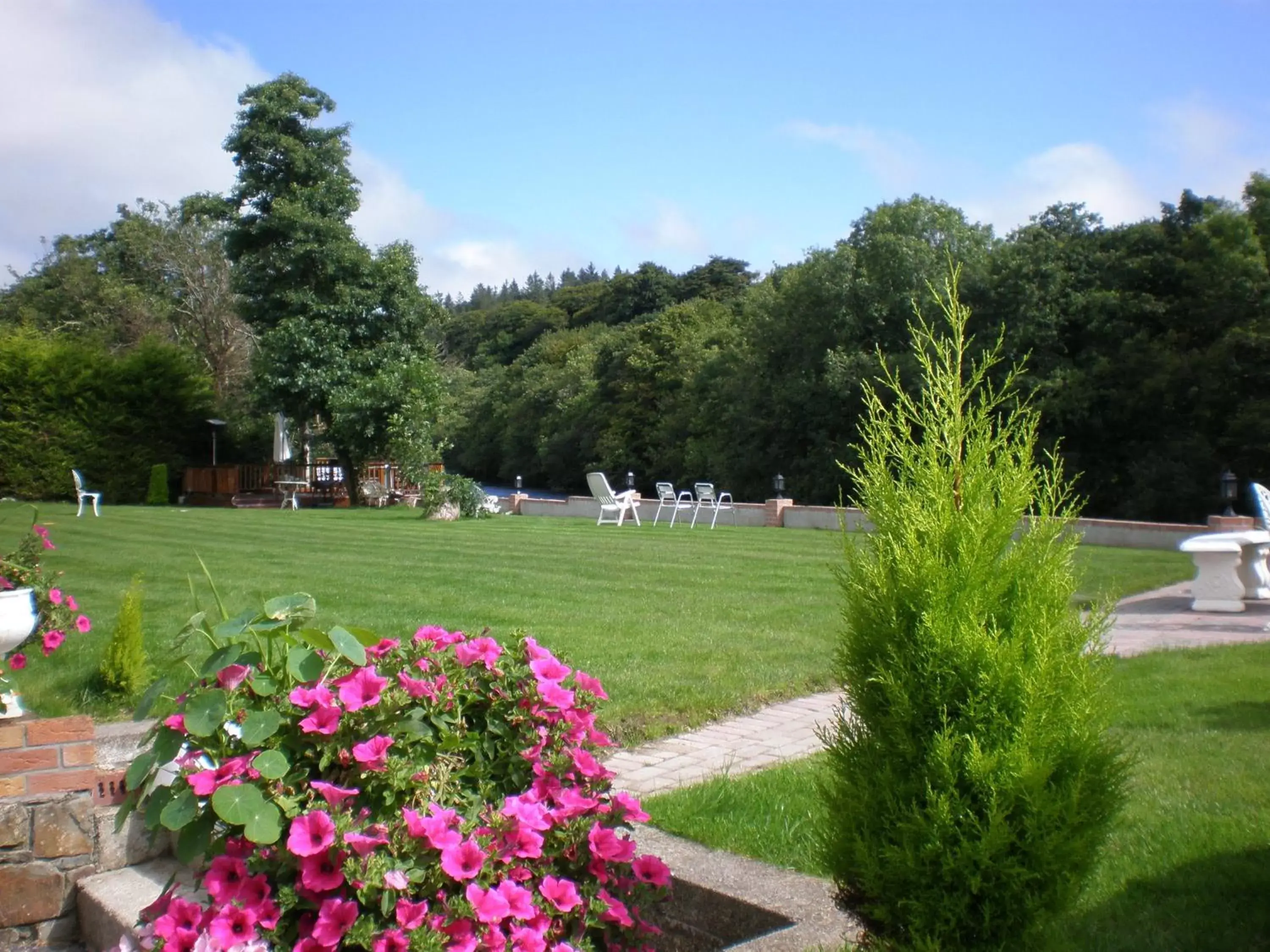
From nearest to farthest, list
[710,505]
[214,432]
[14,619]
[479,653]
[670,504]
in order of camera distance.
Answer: [479,653], [14,619], [710,505], [670,504], [214,432]

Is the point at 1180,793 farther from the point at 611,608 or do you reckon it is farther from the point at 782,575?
the point at 782,575

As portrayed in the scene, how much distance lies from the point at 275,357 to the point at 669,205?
39.2 feet

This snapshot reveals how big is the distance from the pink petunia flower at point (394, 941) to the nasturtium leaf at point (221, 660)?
21.9 inches

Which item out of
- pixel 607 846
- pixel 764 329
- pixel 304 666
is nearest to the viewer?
pixel 304 666

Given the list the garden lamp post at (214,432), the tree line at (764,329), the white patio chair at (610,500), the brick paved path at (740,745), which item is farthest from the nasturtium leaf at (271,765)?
the garden lamp post at (214,432)

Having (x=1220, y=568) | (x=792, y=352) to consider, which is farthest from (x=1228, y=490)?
(x=792, y=352)

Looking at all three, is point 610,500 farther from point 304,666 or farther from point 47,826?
point 304,666

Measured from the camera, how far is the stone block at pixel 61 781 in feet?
10.4

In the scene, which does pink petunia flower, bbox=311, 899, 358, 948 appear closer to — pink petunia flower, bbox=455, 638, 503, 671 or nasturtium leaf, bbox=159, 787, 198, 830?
nasturtium leaf, bbox=159, 787, 198, 830

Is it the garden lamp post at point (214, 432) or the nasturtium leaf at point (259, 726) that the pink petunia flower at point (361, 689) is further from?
the garden lamp post at point (214, 432)

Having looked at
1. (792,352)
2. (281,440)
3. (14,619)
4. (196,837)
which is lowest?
(196,837)

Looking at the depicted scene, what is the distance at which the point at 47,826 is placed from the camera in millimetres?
3191

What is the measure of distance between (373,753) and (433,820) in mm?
161

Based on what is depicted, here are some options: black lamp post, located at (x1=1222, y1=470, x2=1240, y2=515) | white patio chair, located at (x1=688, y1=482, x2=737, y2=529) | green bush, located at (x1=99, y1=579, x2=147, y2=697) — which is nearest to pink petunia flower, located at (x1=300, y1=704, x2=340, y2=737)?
green bush, located at (x1=99, y1=579, x2=147, y2=697)
